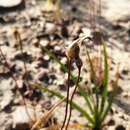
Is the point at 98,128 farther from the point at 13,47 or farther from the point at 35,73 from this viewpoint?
the point at 13,47

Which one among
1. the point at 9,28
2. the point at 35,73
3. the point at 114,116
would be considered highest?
the point at 9,28

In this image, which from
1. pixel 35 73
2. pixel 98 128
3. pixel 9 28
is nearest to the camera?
pixel 98 128

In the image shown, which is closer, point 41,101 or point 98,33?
point 41,101

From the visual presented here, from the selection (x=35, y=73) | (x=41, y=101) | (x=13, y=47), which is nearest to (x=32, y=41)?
(x=13, y=47)

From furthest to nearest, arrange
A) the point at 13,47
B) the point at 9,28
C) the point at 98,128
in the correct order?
the point at 9,28
the point at 13,47
the point at 98,128

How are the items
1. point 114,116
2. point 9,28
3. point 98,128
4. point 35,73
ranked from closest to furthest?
point 98,128 < point 114,116 < point 35,73 < point 9,28

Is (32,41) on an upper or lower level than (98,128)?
upper

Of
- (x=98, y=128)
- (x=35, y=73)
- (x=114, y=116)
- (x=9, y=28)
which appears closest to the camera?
(x=98, y=128)

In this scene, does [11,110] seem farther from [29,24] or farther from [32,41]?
[29,24]

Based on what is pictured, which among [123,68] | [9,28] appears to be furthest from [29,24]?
[123,68]
